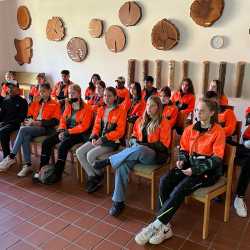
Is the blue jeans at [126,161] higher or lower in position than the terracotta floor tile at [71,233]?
higher

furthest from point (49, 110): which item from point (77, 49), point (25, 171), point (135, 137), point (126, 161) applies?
point (77, 49)

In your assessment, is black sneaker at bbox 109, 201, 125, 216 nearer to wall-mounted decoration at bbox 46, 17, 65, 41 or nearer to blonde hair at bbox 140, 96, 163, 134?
blonde hair at bbox 140, 96, 163, 134

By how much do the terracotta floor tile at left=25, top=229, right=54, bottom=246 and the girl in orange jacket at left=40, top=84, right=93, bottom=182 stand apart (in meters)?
0.90

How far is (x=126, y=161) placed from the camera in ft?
8.44

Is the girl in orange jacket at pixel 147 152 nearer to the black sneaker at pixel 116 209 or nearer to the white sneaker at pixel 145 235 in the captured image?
the black sneaker at pixel 116 209

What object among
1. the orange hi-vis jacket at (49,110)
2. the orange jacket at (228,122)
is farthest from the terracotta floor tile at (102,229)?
the orange hi-vis jacket at (49,110)

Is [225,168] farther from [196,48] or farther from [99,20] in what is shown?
[99,20]

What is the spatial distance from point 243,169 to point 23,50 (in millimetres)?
5401

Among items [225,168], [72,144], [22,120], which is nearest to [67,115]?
[72,144]

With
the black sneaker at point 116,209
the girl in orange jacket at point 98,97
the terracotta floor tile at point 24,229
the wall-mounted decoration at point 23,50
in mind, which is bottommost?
the terracotta floor tile at point 24,229

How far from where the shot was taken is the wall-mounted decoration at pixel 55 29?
576 cm

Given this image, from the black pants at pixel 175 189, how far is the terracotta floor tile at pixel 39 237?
86cm

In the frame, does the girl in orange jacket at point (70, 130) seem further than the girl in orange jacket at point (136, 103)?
No

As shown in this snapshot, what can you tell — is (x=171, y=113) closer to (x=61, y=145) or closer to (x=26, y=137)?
(x=61, y=145)
